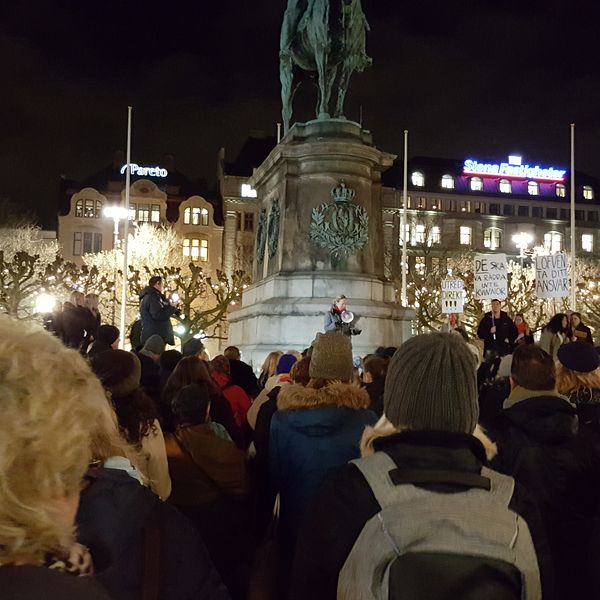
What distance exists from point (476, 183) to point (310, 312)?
7315cm

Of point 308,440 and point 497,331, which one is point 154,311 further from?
point 308,440

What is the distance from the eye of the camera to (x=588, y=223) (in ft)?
283

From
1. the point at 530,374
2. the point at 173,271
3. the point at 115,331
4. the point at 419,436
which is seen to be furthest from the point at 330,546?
the point at 173,271

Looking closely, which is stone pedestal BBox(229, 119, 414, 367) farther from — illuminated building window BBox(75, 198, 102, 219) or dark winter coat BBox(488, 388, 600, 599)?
illuminated building window BBox(75, 198, 102, 219)

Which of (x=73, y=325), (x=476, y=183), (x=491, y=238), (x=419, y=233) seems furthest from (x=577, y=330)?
(x=476, y=183)

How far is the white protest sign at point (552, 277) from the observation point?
1598cm

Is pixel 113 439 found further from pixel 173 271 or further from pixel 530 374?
pixel 173 271

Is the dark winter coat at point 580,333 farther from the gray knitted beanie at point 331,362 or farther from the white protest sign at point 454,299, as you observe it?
the gray knitted beanie at point 331,362

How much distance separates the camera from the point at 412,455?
2328 millimetres

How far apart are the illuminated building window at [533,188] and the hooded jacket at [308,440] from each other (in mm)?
87328

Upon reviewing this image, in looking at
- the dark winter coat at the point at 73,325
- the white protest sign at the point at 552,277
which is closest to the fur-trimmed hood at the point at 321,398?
the dark winter coat at the point at 73,325

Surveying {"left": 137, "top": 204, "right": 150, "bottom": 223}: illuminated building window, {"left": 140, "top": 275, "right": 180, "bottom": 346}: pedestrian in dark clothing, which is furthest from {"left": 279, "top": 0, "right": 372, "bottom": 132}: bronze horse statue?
{"left": 137, "top": 204, "right": 150, "bottom": 223}: illuminated building window

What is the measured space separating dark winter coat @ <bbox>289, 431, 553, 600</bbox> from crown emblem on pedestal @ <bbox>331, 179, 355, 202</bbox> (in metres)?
14.7

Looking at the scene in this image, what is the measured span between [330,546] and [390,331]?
14846 mm
